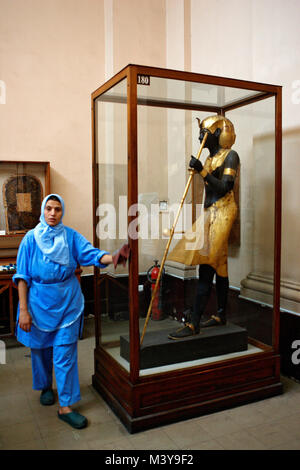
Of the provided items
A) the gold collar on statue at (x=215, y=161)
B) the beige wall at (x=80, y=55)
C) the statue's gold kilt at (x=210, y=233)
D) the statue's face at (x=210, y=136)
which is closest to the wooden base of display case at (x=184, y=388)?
the statue's gold kilt at (x=210, y=233)

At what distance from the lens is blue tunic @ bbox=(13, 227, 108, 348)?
2.91m

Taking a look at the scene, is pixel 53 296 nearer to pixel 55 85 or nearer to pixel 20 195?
pixel 20 195

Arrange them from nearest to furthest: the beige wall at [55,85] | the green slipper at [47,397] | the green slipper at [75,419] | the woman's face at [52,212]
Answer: the green slipper at [75,419]
the woman's face at [52,212]
the green slipper at [47,397]
the beige wall at [55,85]

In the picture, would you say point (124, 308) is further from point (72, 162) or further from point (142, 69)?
point (72, 162)

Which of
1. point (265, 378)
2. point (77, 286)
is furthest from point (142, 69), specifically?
point (265, 378)

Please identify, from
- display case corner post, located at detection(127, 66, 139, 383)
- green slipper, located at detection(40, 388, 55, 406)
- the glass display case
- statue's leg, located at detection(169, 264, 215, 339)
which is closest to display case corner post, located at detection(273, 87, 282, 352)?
the glass display case

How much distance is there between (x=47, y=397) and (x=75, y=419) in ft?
1.48

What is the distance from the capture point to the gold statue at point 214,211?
3230 mm

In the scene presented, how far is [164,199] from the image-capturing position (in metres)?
3.14

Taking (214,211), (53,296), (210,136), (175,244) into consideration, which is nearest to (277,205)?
(214,211)

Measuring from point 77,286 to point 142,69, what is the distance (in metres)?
1.51

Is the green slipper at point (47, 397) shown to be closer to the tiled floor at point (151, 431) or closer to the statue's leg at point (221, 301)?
the tiled floor at point (151, 431)

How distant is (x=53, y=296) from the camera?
9.55 feet
